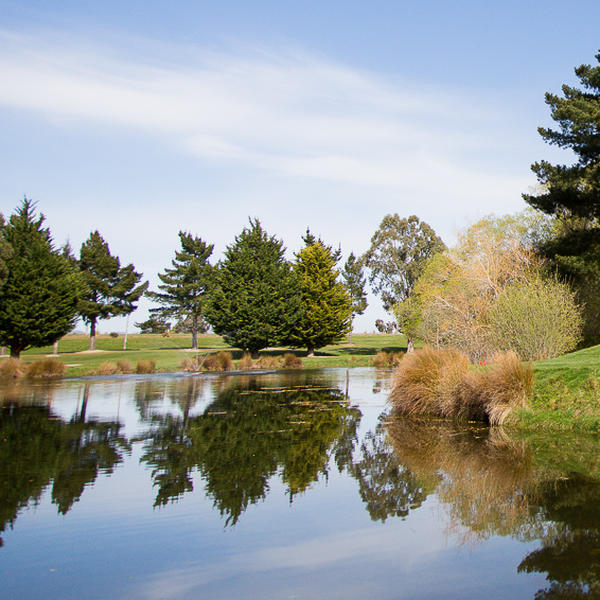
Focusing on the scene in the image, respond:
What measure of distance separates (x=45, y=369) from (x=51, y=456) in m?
24.0

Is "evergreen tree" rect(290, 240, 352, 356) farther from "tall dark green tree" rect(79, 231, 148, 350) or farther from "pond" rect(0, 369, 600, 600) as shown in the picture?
"pond" rect(0, 369, 600, 600)

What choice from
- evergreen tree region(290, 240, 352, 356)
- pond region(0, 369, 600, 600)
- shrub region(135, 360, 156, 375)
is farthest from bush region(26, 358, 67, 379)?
evergreen tree region(290, 240, 352, 356)

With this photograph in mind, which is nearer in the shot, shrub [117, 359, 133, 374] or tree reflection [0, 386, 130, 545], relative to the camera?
tree reflection [0, 386, 130, 545]

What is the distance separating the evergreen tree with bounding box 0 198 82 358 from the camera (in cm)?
4362

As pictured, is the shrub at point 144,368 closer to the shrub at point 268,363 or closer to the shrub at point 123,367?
the shrub at point 123,367

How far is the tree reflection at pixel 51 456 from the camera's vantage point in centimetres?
862

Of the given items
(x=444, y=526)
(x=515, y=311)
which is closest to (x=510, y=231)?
(x=515, y=311)

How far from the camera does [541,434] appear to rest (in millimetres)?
12898

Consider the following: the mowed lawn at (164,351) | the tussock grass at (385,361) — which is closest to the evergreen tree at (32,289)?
the mowed lawn at (164,351)

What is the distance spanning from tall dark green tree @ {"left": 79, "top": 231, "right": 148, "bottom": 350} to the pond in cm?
5398

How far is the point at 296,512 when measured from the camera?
7816 millimetres

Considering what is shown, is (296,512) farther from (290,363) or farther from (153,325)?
(153,325)

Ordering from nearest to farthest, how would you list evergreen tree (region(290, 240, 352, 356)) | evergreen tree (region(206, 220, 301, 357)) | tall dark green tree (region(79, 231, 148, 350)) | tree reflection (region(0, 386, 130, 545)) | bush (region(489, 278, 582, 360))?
1. tree reflection (region(0, 386, 130, 545))
2. bush (region(489, 278, 582, 360))
3. evergreen tree (region(206, 220, 301, 357))
4. evergreen tree (region(290, 240, 352, 356))
5. tall dark green tree (region(79, 231, 148, 350))

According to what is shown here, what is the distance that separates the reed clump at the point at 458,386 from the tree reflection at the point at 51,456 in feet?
27.9
